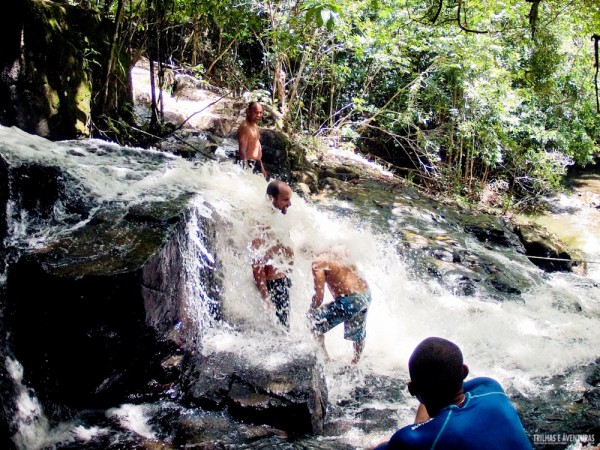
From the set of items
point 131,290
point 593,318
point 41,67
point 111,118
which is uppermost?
point 41,67

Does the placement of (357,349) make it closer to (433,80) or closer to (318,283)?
(318,283)

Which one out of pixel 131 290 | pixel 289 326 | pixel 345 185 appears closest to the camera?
pixel 131 290

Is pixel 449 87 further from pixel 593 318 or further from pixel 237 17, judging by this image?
pixel 593 318

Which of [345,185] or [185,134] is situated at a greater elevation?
[185,134]

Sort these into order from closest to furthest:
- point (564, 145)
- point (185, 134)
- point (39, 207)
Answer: point (39, 207) → point (185, 134) → point (564, 145)

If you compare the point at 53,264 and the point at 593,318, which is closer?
the point at 53,264

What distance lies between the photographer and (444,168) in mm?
12781

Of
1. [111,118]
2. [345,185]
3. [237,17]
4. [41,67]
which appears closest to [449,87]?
[345,185]

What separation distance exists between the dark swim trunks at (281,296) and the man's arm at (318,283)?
342 mm

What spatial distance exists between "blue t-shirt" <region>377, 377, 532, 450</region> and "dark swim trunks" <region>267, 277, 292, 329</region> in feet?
9.66

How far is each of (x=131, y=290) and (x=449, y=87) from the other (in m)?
10.8

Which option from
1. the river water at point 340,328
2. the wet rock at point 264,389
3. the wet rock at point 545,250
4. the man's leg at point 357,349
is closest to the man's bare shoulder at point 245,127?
the river water at point 340,328

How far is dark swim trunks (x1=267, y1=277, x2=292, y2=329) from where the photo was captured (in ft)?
14.9

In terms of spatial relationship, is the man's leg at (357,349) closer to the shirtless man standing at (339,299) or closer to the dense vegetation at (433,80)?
the shirtless man standing at (339,299)
